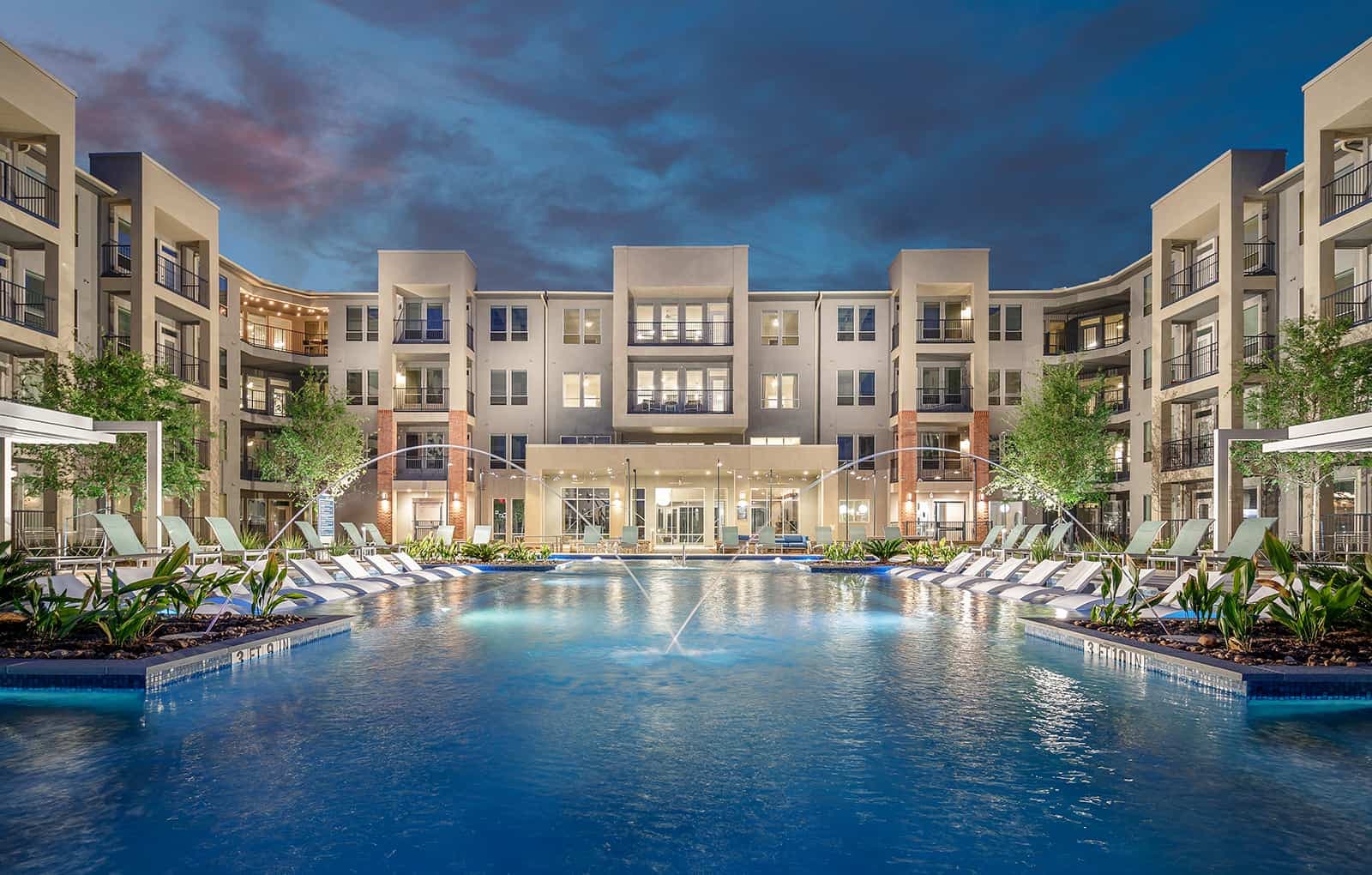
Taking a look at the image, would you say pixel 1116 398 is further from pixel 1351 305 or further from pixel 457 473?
pixel 457 473

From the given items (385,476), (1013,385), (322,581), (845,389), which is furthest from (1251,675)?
(385,476)

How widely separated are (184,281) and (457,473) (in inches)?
477

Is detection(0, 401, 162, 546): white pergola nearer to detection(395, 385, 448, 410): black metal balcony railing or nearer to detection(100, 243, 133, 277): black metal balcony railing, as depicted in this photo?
detection(100, 243, 133, 277): black metal balcony railing

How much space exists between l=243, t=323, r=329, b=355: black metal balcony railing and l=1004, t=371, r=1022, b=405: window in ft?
99.9

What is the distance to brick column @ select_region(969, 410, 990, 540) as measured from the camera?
33500 millimetres

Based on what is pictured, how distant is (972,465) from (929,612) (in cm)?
2224

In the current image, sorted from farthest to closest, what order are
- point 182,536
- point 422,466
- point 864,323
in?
point 864,323
point 422,466
point 182,536

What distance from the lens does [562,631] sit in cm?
1141

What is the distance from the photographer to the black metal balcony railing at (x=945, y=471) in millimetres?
34469

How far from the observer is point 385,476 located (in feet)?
114

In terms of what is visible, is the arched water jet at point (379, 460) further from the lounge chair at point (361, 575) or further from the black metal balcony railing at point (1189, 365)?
the black metal balcony railing at point (1189, 365)

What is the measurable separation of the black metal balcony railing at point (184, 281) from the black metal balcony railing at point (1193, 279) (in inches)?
1303

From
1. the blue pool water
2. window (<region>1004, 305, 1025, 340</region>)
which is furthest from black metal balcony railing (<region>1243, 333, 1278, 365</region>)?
the blue pool water

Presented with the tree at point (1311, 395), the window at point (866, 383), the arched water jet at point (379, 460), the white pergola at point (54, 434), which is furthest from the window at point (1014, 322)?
the white pergola at point (54, 434)
